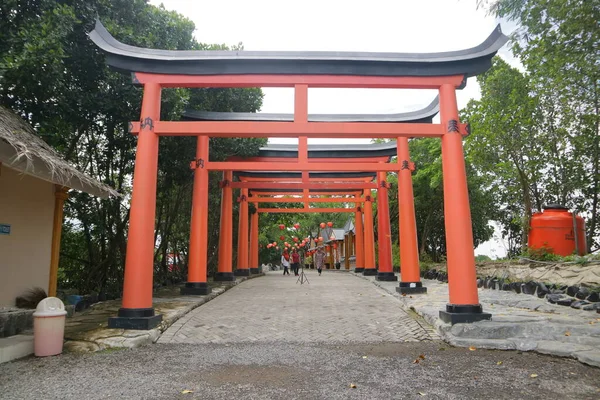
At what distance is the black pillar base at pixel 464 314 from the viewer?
597cm

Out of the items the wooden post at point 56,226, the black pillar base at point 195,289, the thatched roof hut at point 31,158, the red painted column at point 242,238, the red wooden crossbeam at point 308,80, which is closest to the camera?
the thatched roof hut at point 31,158

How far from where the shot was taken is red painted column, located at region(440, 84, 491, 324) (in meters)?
6.07

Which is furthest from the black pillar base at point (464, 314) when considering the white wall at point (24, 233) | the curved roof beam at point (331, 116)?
the white wall at point (24, 233)

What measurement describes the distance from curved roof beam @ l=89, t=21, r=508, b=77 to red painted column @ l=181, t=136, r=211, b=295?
3.53 m

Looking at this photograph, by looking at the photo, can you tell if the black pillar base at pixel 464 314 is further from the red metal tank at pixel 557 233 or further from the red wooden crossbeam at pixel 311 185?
the red wooden crossbeam at pixel 311 185

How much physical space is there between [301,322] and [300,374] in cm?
270

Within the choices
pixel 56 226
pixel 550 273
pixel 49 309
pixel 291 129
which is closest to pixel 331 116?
pixel 291 129

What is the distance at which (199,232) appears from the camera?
9.75 meters

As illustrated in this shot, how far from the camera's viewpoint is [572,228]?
40.0 ft

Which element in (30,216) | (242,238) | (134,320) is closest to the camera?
(134,320)

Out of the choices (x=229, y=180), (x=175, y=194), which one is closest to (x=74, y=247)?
(x=175, y=194)

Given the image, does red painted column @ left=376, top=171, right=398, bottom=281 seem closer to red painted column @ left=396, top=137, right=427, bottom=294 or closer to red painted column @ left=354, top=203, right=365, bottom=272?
red painted column @ left=396, top=137, right=427, bottom=294

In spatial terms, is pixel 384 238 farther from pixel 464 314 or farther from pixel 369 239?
pixel 464 314

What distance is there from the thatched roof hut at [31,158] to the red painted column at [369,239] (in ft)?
38.2
